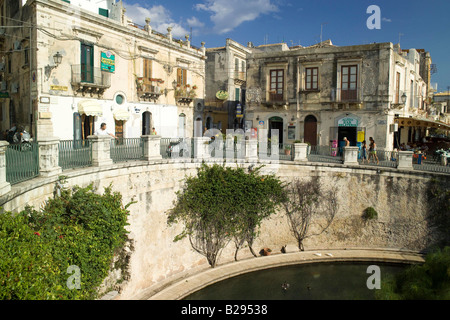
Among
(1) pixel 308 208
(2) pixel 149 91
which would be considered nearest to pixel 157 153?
(1) pixel 308 208

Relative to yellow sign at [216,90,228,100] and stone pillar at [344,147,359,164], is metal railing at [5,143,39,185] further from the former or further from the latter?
yellow sign at [216,90,228,100]

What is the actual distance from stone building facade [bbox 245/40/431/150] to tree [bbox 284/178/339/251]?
5351 millimetres

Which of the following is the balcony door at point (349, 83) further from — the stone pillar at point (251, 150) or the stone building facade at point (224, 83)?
the stone building facade at point (224, 83)

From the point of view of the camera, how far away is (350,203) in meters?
15.9

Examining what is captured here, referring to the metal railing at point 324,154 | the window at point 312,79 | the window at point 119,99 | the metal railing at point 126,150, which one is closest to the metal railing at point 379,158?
the metal railing at point 324,154

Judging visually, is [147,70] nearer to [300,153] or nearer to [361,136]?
[300,153]

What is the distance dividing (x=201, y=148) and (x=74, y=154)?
5.47 meters

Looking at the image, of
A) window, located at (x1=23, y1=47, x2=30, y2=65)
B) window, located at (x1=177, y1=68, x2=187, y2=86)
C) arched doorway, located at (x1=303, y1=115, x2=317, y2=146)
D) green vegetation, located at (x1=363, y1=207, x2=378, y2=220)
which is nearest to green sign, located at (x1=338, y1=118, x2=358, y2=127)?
arched doorway, located at (x1=303, y1=115, x2=317, y2=146)

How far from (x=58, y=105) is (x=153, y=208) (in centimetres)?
905

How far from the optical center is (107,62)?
20.3 m

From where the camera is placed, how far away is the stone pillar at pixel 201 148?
576 inches

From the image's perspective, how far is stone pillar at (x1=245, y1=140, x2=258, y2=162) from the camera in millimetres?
15570

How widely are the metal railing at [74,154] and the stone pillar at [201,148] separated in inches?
178
